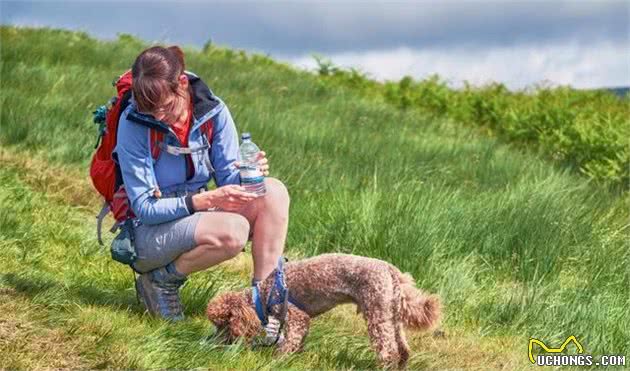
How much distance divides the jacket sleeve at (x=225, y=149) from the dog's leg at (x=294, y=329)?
2.88 feet

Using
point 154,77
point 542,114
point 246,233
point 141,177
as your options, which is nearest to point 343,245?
point 246,233

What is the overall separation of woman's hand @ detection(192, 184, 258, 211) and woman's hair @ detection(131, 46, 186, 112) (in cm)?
54

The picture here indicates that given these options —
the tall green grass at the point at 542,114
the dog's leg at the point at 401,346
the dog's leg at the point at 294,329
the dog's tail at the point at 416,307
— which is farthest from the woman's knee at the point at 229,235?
the tall green grass at the point at 542,114

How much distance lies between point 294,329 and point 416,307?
0.66m

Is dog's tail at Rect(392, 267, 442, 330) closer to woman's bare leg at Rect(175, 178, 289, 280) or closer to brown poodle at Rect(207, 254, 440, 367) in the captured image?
brown poodle at Rect(207, 254, 440, 367)

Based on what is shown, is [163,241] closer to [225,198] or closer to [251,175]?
[225,198]

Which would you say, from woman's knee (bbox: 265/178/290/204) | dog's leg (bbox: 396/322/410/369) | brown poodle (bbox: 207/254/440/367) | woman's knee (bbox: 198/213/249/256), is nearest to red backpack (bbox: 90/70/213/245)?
woman's knee (bbox: 265/178/290/204)

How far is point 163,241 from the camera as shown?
550cm

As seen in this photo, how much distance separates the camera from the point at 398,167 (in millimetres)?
10844

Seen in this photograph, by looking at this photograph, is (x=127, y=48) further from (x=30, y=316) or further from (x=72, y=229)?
(x=30, y=316)

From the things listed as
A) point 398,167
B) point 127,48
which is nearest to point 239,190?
point 398,167

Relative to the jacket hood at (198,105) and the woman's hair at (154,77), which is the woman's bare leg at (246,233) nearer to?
the jacket hood at (198,105)

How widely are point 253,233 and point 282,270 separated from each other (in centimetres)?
36

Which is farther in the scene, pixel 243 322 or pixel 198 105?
pixel 198 105
